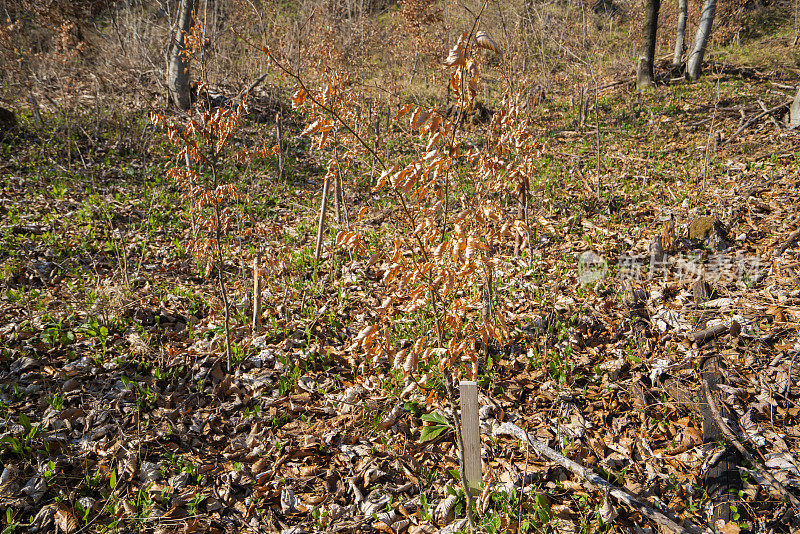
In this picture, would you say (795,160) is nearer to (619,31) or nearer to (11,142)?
(11,142)

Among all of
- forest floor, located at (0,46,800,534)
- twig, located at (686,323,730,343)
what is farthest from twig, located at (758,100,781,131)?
twig, located at (686,323,730,343)

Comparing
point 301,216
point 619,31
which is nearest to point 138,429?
point 301,216

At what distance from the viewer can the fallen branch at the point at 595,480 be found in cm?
239

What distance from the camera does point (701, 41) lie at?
10.6 metres

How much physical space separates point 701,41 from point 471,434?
12.5 m

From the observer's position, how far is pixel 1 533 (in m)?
2.53

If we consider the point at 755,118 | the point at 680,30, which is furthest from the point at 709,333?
the point at 680,30

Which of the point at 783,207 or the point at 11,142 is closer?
the point at 783,207

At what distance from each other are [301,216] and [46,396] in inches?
162

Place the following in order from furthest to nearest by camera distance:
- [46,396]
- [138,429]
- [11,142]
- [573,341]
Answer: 1. [11,142]
2. [573,341]
3. [46,396]
4. [138,429]

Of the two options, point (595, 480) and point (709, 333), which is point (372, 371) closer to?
point (595, 480)

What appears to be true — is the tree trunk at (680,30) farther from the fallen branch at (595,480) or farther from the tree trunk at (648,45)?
the fallen branch at (595,480)

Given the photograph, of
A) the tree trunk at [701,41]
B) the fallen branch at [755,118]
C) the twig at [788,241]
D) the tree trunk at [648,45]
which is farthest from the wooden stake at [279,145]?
the tree trunk at [701,41]

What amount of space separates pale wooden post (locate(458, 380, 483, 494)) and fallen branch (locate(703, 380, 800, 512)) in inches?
64.1
